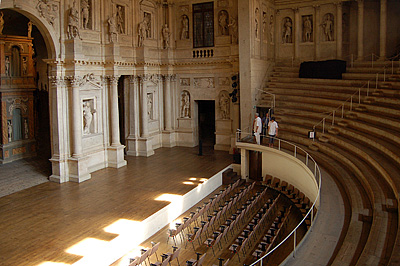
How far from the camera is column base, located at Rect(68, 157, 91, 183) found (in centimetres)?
1805

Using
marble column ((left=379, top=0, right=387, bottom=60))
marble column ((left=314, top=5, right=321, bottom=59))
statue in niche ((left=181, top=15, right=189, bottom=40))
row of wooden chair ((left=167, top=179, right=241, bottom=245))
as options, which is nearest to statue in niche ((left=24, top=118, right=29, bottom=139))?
statue in niche ((left=181, top=15, right=189, bottom=40))

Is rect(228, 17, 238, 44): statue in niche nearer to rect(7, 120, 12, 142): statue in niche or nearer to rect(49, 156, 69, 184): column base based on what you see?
rect(49, 156, 69, 184): column base

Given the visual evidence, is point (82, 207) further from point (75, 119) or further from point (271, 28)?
point (271, 28)

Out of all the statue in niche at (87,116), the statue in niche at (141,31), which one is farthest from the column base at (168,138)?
the statue in niche at (87,116)

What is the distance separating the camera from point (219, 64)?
24.3 meters

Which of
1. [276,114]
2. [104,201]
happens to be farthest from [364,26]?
[104,201]

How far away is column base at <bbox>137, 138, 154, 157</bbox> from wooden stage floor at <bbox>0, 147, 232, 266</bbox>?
132 centimetres

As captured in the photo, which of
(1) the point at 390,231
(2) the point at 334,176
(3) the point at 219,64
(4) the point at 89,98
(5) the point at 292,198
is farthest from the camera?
(3) the point at 219,64

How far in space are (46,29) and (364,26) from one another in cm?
1835

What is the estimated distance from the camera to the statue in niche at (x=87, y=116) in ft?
64.1

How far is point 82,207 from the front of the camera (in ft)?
48.6

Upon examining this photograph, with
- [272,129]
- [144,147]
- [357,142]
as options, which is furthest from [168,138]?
[357,142]

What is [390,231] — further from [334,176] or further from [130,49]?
[130,49]

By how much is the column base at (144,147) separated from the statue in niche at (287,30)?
1130 centimetres
